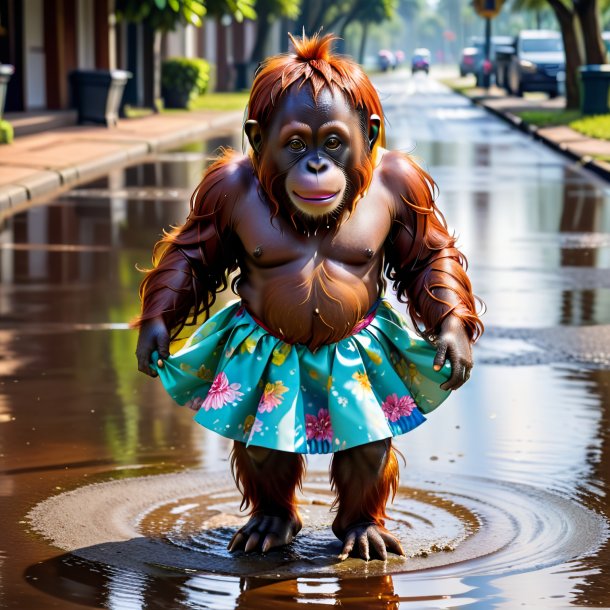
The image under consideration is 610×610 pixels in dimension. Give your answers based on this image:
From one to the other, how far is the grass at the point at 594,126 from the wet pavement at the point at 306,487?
15766mm

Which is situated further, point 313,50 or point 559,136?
point 559,136

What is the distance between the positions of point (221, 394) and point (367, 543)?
22.2 inches

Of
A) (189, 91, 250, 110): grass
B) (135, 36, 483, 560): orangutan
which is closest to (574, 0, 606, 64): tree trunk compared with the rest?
(189, 91, 250, 110): grass

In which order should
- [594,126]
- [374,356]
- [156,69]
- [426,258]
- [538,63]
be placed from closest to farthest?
[374,356]
[426,258]
[594,126]
[156,69]
[538,63]

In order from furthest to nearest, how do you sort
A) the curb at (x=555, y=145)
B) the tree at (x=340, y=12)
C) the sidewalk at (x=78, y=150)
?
1. the tree at (x=340, y=12)
2. the curb at (x=555, y=145)
3. the sidewalk at (x=78, y=150)

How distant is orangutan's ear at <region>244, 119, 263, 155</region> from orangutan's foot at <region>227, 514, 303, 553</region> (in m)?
1.01

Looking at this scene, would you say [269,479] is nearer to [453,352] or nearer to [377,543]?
[377,543]

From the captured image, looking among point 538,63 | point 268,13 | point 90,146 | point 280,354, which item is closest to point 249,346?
point 280,354

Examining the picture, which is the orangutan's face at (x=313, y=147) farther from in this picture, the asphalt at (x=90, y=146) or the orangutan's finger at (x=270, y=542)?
the asphalt at (x=90, y=146)

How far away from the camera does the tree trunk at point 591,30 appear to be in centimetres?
3256

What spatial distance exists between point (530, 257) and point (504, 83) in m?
40.9

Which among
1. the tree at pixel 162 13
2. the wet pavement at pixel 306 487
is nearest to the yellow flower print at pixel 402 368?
the wet pavement at pixel 306 487

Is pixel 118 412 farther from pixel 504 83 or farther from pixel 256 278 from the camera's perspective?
pixel 504 83

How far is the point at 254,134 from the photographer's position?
419cm
